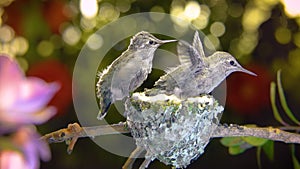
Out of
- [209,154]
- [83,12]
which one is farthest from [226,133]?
[209,154]

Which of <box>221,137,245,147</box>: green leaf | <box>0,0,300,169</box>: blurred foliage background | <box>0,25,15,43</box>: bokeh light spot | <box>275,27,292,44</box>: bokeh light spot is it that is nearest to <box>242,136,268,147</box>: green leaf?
<box>221,137,245,147</box>: green leaf

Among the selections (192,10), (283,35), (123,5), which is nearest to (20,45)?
(123,5)

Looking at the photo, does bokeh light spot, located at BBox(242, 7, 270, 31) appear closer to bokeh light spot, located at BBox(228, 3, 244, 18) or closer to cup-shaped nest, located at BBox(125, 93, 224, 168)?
bokeh light spot, located at BBox(228, 3, 244, 18)

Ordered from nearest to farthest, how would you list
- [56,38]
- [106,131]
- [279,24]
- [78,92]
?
[106,131] → [78,92] → [56,38] → [279,24]

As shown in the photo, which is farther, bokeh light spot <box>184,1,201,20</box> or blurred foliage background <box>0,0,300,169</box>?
bokeh light spot <box>184,1,201,20</box>

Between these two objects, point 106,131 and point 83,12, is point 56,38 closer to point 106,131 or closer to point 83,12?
point 83,12

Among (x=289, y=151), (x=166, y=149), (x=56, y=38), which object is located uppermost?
(x=56, y=38)

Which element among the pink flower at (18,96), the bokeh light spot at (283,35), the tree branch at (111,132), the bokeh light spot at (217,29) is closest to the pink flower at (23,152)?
the pink flower at (18,96)
